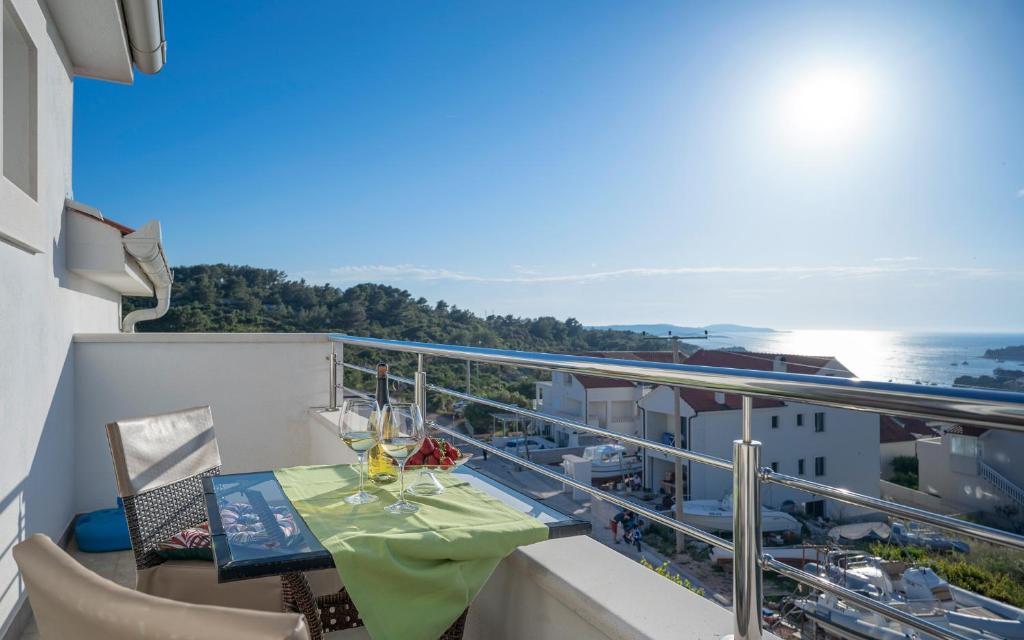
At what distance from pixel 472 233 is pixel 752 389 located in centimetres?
3016

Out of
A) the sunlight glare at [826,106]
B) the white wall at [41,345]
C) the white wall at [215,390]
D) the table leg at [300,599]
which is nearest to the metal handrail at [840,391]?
the table leg at [300,599]

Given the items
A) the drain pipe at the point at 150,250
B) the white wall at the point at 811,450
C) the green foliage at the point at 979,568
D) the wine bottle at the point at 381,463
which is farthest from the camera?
the white wall at the point at 811,450

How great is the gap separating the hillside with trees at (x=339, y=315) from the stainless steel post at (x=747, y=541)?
901 centimetres

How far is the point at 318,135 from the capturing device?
20.8m

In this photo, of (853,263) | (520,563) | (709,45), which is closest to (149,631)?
(520,563)

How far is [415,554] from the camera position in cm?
125

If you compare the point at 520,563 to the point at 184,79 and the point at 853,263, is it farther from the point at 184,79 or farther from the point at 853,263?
the point at 853,263

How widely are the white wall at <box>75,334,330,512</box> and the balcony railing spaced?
3.34m

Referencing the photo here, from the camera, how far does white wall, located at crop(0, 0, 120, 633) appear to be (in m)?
2.56

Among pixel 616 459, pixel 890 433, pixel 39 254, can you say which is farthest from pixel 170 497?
pixel 890 433

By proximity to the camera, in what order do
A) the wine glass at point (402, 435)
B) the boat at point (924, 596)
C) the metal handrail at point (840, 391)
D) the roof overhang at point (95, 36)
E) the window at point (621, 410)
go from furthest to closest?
the window at point (621, 410) < the roof overhang at point (95, 36) < the boat at point (924, 596) < the wine glass at point (402, 435) < the metal handrail at point (840, 391)

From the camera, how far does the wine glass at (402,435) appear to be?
145cm

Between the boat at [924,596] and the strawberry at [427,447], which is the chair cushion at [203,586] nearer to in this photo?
the strawberry at [427,447]

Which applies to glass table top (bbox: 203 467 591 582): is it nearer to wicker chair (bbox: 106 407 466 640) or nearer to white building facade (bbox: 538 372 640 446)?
wicker chair (bbox: 106 407 466 640)
